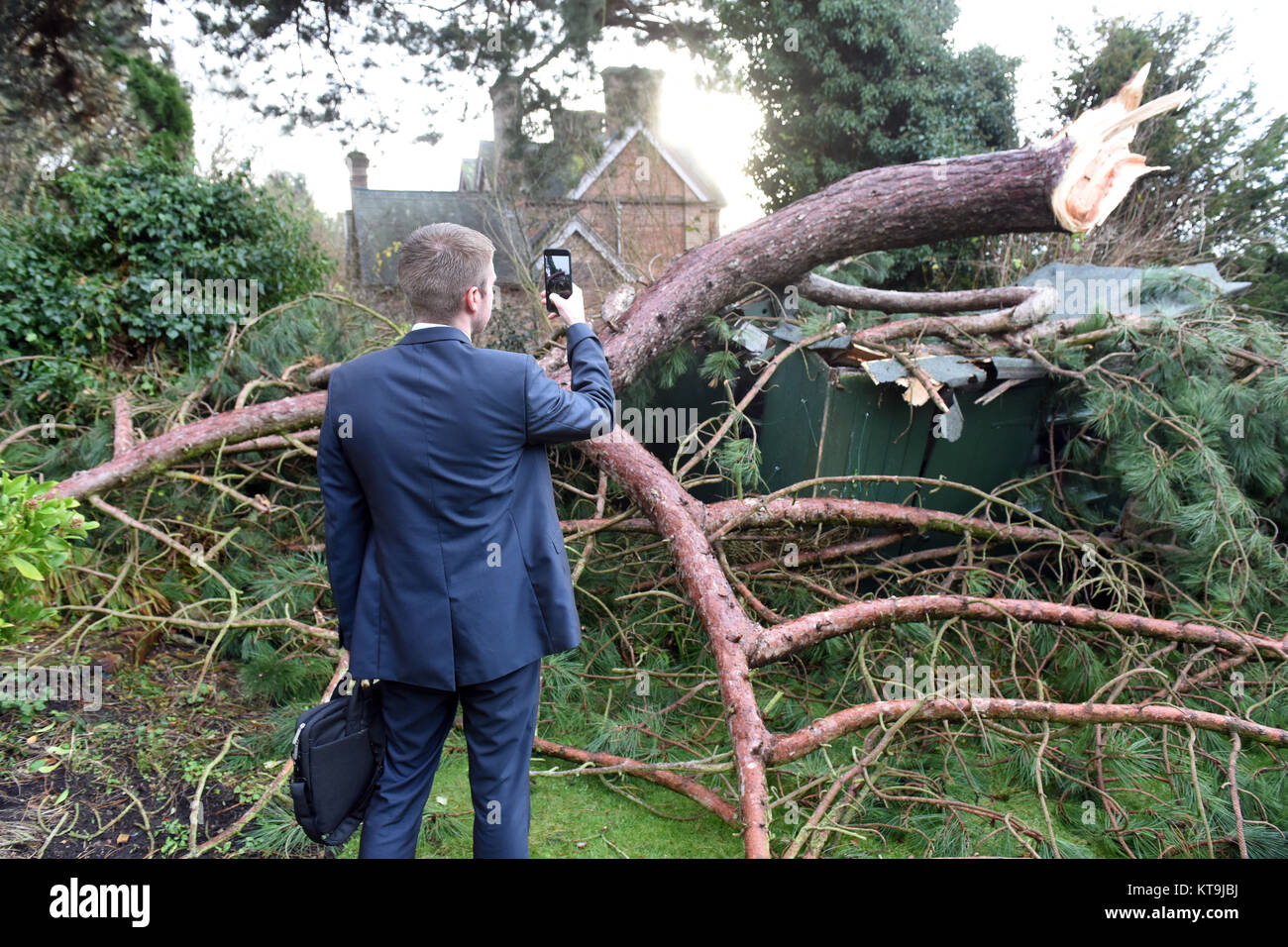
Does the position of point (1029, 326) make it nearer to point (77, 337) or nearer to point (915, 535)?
point (915, 535)

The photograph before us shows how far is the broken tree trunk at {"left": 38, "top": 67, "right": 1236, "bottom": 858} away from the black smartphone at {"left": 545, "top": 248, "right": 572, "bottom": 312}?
108 cm

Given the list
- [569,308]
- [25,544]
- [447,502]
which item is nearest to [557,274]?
[569,308]

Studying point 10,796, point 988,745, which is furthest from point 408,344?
point 988,745

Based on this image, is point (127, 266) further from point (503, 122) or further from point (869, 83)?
point (869, 83)

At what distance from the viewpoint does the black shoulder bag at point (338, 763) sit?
76.0 inches

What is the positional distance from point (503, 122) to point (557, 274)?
32.8 ft

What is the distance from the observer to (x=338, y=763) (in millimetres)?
1973
